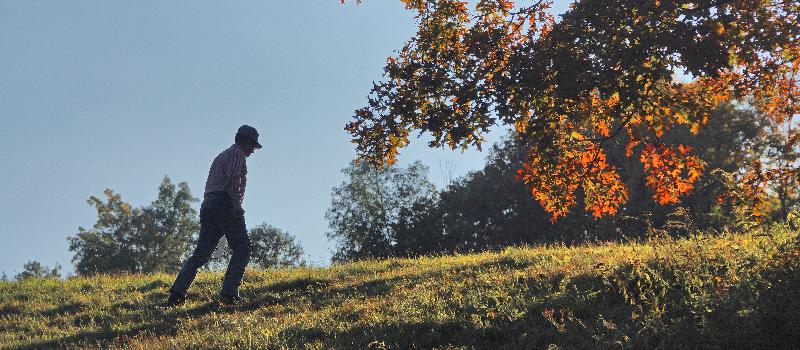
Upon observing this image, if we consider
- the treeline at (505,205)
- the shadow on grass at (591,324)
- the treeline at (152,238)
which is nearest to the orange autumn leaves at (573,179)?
the shadow on grass at (591,324)

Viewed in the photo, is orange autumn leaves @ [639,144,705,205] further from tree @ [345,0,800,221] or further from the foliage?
the foliage

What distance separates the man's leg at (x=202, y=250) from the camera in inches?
363

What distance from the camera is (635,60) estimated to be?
6828 millimetres

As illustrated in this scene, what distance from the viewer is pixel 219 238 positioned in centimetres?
950

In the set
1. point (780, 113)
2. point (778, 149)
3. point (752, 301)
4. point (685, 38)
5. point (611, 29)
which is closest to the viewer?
point (752, 301)

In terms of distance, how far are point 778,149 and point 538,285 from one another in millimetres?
42895

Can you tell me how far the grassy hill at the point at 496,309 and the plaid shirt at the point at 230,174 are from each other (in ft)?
5.26

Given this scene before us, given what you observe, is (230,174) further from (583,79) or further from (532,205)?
→ (532,205)

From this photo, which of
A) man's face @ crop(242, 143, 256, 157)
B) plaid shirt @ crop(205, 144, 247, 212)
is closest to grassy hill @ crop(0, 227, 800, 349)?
plaid shirt @ crop(205, 144, 247, 212)

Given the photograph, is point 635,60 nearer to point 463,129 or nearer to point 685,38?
point 685,38

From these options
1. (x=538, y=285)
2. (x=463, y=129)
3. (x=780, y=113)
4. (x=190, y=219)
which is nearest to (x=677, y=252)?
(x=538, y=285)

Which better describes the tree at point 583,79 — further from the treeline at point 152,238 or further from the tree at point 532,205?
the treeline at point 152,238

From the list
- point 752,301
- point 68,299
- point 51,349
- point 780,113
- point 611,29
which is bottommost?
point 752,301

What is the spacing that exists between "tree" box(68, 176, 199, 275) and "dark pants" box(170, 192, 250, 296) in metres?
64.9
